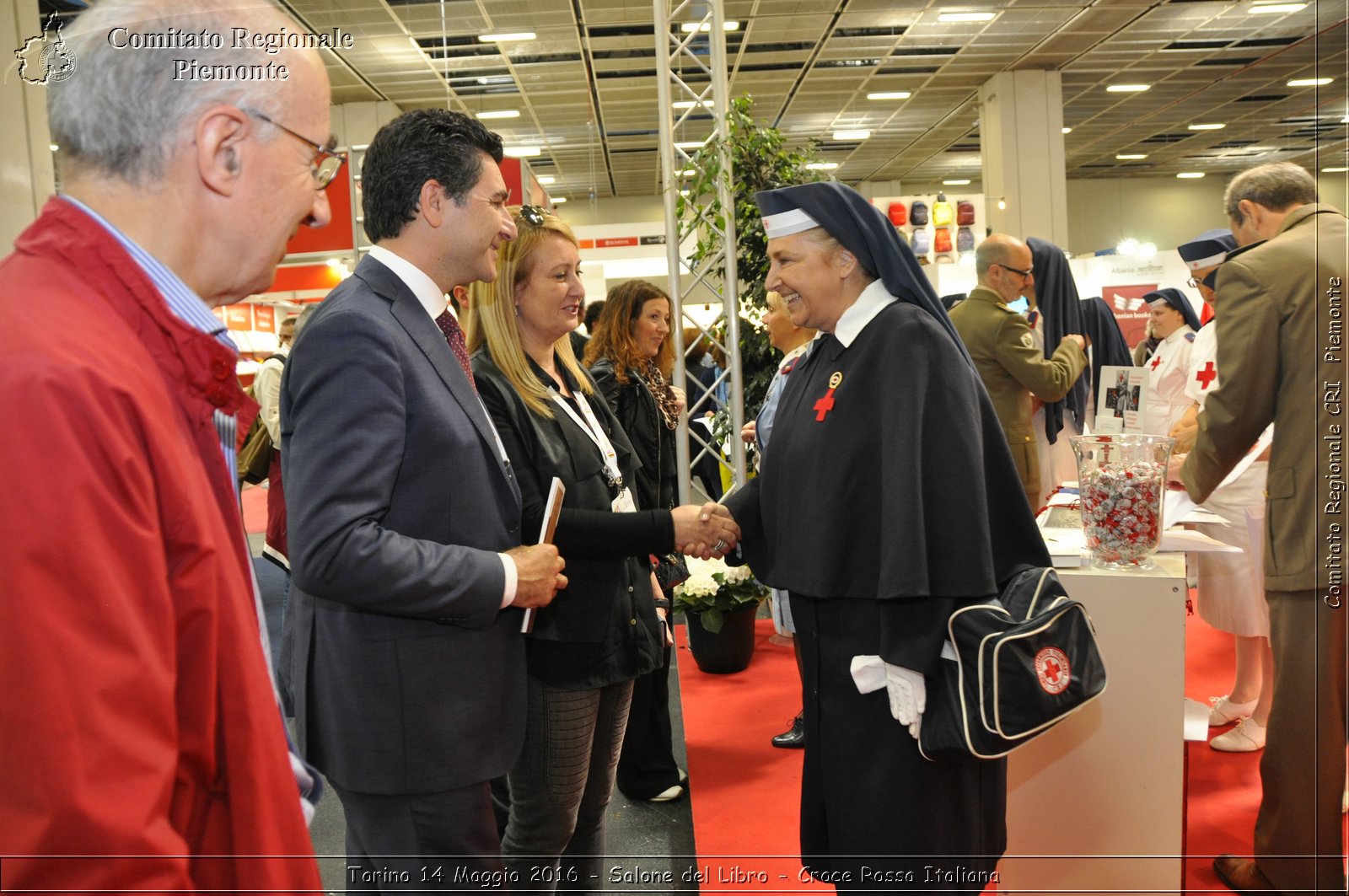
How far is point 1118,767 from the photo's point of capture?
7.91 feet

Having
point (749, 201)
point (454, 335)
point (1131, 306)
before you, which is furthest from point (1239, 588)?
point (1131, 306)

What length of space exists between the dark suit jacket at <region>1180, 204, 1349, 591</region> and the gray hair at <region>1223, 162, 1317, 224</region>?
80 millimetres

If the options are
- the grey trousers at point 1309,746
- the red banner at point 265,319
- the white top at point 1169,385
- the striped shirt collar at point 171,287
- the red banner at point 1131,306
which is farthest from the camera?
the red banner at point 265,319

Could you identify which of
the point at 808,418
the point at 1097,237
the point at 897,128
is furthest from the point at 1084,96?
the point at 808,418

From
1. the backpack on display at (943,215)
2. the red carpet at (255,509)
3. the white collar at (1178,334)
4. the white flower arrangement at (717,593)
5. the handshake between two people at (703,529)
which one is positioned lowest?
the red carpet at (255,509)

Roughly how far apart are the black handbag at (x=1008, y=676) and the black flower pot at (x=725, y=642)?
312cm

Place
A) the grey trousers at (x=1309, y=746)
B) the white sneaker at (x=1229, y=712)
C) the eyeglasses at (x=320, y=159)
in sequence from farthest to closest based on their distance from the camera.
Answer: the white sneaker at (x=1229, y=712), the grey trousers at (x=1309, y=746), the eyeglasses at (x=320, y=159)

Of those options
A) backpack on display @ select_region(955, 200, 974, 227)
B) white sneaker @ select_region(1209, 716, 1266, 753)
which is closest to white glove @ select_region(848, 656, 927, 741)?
white sneaker @ select_region(1209, 716, 1266, 753)

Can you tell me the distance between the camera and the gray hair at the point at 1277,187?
102 inches

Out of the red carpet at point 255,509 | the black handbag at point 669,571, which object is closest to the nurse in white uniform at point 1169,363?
the black handbag at point 669,571

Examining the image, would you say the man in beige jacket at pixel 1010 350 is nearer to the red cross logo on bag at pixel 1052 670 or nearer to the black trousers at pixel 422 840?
the red cross logo on bag at pixel 1052 670

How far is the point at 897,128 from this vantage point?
53.7 feet

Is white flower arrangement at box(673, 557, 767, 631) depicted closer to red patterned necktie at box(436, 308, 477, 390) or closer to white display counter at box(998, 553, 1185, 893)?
white display counter at box(998, 553, 1185, 893)

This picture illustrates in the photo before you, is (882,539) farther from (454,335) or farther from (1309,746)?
(1309,746)
